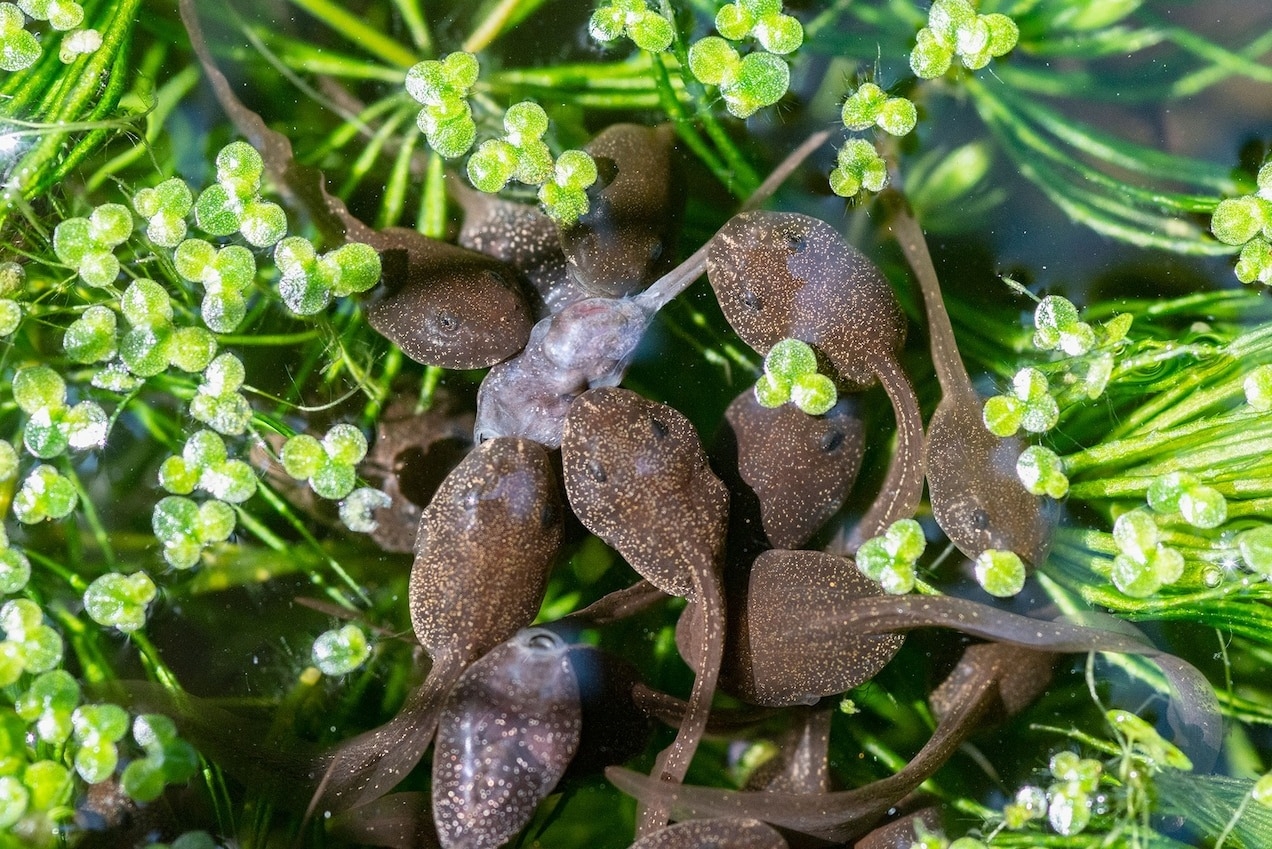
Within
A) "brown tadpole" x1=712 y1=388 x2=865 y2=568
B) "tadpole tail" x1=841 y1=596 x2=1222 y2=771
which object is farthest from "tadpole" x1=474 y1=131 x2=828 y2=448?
"tadpole tail" x1=841 y1=596 x2=1222 y2=771

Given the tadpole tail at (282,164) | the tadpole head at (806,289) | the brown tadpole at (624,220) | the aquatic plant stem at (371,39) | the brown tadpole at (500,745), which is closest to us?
the brown tadpole at (500,745)

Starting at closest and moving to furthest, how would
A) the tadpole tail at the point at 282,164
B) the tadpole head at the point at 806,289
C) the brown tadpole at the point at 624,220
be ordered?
the tadpole head at the point at 806,289
the brown tadpole at the point at 624,220
the tadpole tail at the point at 282,164

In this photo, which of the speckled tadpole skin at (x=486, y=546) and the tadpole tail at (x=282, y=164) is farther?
the tadpole tail at (x=282, y=164)

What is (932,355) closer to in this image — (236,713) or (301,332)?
(301,332)

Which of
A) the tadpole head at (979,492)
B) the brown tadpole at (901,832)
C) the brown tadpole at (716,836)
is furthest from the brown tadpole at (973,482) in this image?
the brown tadpole at (716,836)

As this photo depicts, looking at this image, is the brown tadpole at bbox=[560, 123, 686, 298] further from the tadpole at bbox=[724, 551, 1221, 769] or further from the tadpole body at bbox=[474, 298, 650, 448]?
the tadpole at bbox=[724, 551, 1221, 769]

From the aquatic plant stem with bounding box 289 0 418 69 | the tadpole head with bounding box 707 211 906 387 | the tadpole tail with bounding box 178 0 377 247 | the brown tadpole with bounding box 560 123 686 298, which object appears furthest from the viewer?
the aquatic plant stem with bounding box 289 0 418 69

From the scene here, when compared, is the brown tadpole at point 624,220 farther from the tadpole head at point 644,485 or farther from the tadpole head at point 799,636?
the tadpole head at point 799,636
